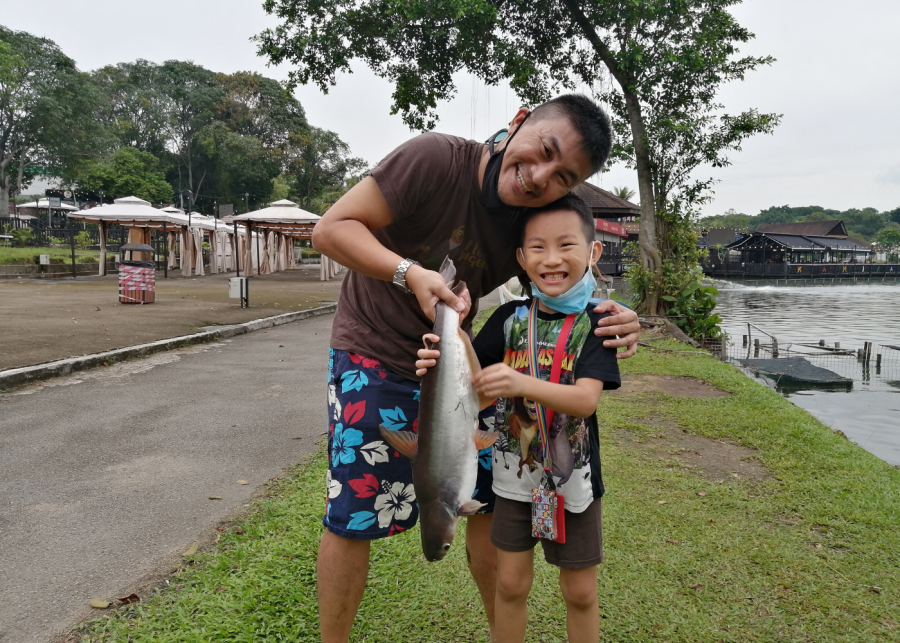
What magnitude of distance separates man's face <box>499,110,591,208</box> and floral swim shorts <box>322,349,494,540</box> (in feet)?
2.49

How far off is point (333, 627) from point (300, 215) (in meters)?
22.1

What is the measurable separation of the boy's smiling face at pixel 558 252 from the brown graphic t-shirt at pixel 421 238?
16 cm

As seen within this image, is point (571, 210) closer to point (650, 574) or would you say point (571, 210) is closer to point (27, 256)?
point (650, 574)

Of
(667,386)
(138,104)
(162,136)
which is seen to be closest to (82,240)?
(162,136)

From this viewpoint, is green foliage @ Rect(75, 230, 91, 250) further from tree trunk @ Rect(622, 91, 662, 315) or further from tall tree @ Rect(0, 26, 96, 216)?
tree trunk @ Rect(622, 91, 662, 315)

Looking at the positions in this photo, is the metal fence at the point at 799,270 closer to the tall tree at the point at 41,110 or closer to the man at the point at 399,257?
the tall tree at the point at 41,110

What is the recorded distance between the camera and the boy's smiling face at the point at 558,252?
7.13ft

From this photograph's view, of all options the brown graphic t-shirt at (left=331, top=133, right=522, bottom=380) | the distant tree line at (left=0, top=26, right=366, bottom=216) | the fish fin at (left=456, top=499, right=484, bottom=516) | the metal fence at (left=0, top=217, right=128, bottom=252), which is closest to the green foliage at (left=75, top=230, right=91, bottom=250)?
the metal fence at (left=0, top=217, right=128, bottom=252)

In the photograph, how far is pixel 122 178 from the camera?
44.8 meters

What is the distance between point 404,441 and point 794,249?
245 ft

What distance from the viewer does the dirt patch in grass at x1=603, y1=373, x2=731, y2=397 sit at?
7828 millimetres

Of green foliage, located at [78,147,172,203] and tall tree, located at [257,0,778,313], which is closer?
tall tree, located at [257,0,778,313]

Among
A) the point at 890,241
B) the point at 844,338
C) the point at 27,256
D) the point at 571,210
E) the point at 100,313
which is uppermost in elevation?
the point at 890,241

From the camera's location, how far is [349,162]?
5369 cm
